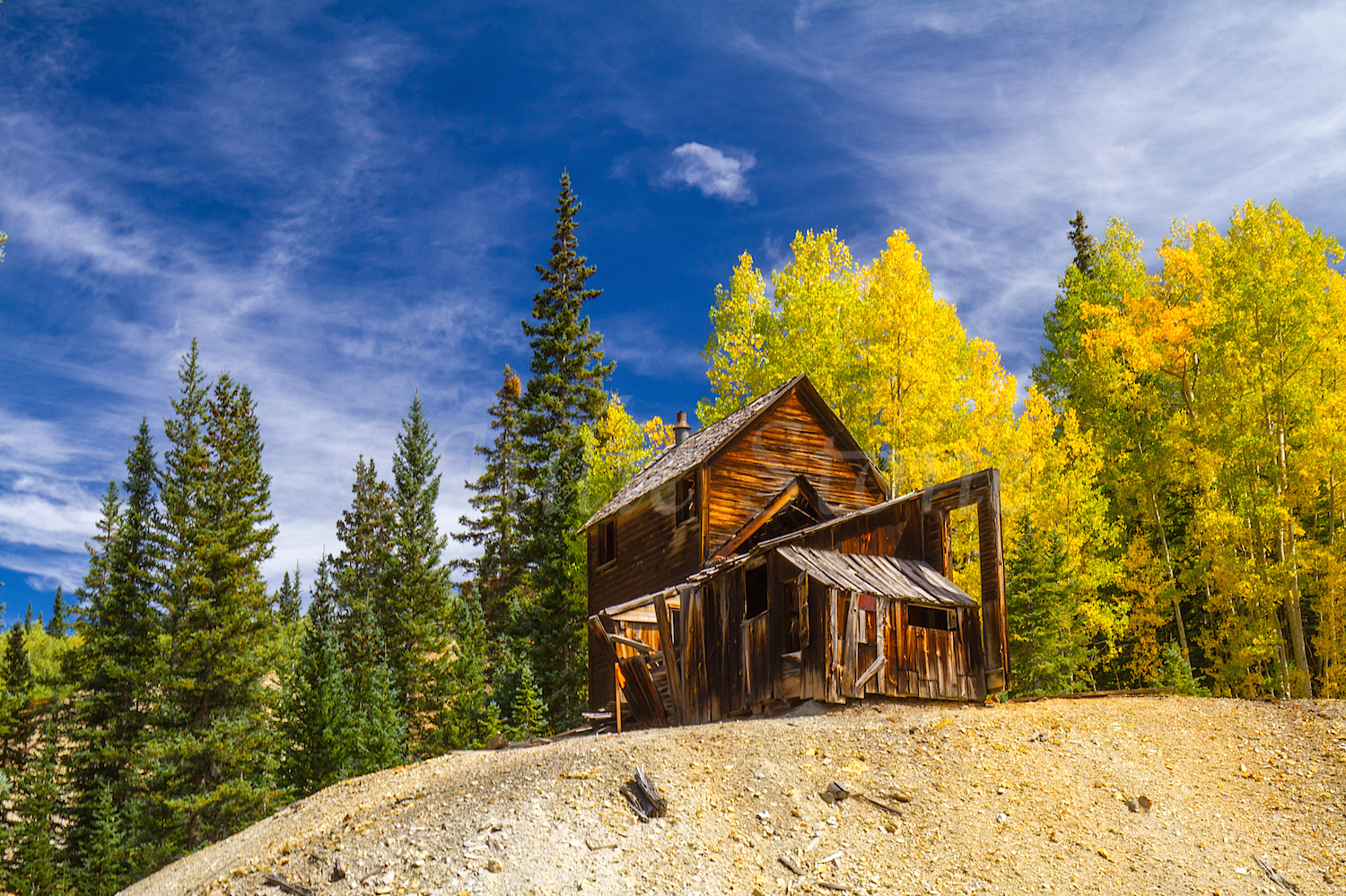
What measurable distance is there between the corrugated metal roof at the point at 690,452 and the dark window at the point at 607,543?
1.48ft

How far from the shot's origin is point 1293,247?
27.2 metres

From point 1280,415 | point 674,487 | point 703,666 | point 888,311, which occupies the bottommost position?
point 703,666

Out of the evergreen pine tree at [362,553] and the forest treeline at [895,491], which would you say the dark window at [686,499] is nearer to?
the forest treeline at [895,491]

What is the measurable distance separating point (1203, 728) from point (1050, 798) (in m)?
5.04

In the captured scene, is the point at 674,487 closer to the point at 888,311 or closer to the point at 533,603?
the point at 888,311

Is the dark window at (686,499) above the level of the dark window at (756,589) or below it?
above

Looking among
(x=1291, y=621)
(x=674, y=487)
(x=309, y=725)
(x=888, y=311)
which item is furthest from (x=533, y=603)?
(x=1291, y=621)

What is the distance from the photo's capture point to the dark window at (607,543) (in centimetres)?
2842

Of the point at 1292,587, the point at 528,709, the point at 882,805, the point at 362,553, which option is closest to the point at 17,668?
the point at 362,553

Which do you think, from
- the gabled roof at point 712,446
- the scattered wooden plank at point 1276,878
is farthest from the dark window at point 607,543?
the scattered wooden plank at point 1276,878

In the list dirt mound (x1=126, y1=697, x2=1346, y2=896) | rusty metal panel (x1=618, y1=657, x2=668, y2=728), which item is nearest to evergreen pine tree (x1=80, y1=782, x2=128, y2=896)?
dirt mound (x1=126, y1=697, x2=1346, y2=896)

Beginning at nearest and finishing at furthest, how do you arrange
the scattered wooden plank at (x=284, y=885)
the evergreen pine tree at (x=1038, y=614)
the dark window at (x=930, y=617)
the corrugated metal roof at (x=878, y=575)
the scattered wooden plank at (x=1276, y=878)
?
the scattered wooden plank at (x=1276, y=878), the scattered wooden plank at (x=284, y=885), the corrugated metal roof at (x=878, y=575), the dark window at (x=930, y=617), the evergreen pine tree at (x=1038, y=614)

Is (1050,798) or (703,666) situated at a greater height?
(703,666)

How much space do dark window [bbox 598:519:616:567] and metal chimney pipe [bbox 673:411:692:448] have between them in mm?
3827
